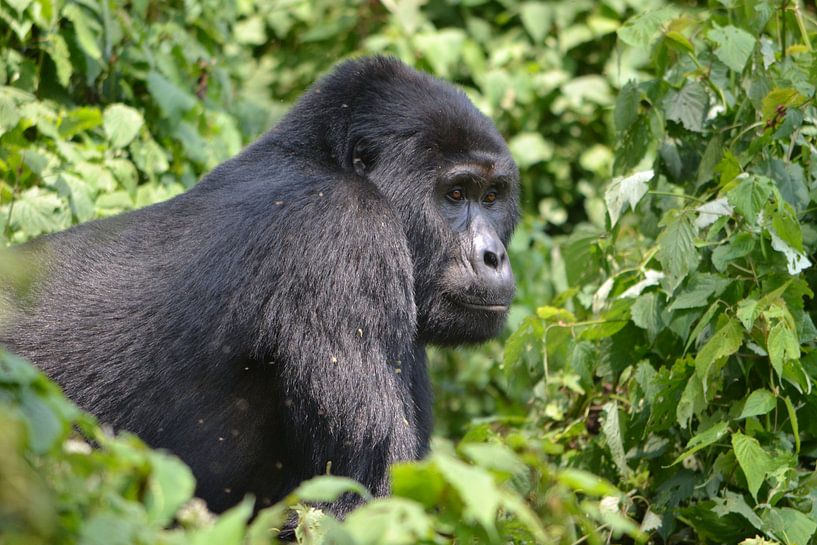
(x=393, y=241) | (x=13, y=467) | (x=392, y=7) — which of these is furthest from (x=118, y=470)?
(x=392, y=7)

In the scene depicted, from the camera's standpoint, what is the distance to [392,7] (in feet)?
26.5

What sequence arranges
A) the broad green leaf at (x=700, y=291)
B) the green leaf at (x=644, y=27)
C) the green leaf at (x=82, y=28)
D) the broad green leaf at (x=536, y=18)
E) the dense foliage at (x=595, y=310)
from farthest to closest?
the broad green leaf at (x=536, y=18), the green leaf at (x=82, y=28), the green leaf at (x=644, y=27), the broad green leaf at (x=700, y=291), the dense foliage at (x=595, y=310)

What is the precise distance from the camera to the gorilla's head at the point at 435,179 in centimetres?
381

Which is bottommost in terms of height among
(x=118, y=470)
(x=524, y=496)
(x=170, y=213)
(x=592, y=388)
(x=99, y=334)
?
(x=592, y=388)

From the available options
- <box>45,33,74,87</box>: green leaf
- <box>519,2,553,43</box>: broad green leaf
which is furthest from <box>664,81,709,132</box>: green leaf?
<box>519,2,553,43</box>: broad green leaf

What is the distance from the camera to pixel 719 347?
11.0ft

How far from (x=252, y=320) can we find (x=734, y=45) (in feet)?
6.76

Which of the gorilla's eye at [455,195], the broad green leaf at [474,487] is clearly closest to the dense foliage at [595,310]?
the broad green leaf at [474,487]

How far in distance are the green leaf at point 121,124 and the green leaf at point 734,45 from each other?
9.09 feet

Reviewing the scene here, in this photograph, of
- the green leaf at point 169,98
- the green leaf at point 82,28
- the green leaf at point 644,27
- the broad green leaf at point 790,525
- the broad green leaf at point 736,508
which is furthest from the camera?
the green leaf at point 169,98

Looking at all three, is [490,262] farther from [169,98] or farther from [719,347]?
[169,98]

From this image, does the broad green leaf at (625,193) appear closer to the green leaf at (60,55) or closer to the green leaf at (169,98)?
the green leaf at (169,98)

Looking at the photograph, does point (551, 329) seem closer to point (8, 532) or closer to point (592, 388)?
point (592, 388)

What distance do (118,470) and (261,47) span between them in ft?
25.5
